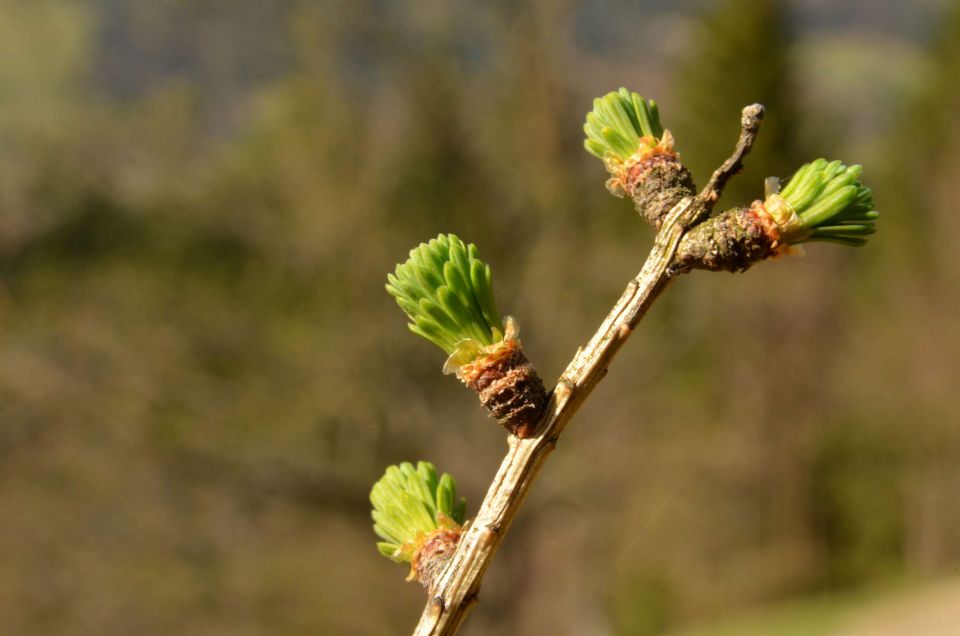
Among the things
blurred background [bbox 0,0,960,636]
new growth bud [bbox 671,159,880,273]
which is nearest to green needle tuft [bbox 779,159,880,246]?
new growth bud [bbox 671,159,880,273]

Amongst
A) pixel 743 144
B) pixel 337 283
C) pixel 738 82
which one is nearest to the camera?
pixel 743 144

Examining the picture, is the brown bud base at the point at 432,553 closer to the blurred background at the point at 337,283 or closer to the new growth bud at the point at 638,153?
the new growth bud at the point at 638,153

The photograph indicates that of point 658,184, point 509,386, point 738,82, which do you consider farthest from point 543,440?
point 738,82

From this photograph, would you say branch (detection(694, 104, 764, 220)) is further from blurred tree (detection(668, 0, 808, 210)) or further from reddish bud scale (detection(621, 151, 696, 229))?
→ blurred tree (detection(668, 0, 808, 210))

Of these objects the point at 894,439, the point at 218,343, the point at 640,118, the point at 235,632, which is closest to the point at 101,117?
the point at 218,343

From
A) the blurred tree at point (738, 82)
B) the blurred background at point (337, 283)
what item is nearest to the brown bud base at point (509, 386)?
the blurred tree at point (738, 82)

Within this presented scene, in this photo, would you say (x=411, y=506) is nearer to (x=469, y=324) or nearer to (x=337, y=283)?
(x=469, y=324)

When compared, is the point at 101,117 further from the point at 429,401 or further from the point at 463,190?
the point at 429,401
